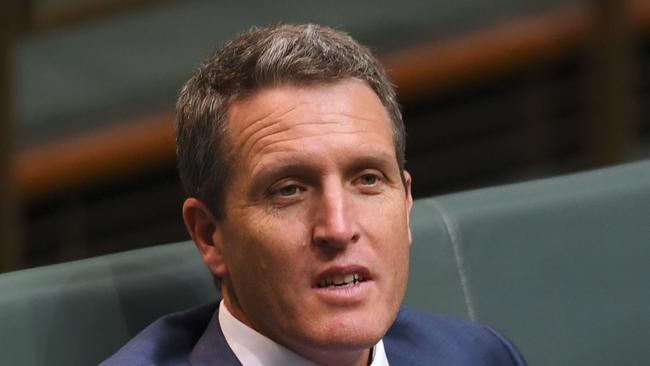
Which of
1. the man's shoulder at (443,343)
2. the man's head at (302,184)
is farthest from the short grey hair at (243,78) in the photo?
the man's shoulder at (443,343)

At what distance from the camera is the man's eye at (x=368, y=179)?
1358 mm

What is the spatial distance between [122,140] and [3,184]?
65 centimetres

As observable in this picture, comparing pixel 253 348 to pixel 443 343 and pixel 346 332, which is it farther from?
pixel 443 343

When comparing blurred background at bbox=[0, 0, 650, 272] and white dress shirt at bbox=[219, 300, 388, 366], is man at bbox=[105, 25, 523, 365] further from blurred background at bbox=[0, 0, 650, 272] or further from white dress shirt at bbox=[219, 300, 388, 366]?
blurred background at bbox=[0, 0, 650, 272]

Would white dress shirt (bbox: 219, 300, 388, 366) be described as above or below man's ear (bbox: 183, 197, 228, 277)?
below

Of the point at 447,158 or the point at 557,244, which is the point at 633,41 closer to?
the point at 447,158

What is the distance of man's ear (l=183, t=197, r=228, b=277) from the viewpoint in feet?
4.60

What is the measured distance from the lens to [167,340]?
142 cm

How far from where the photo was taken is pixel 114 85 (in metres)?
3.47

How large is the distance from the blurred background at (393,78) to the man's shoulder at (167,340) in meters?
1.63

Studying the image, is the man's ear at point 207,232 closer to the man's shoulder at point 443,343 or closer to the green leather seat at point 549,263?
the man's shoulder at point 443,343

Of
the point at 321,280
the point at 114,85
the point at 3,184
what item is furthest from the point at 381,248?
the point at 114,85

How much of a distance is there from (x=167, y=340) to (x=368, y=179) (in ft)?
0.88

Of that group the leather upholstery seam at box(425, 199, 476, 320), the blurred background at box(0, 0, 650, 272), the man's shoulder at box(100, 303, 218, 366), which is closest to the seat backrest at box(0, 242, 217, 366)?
the man's shoulder at box(100, 303, 218, 366)
